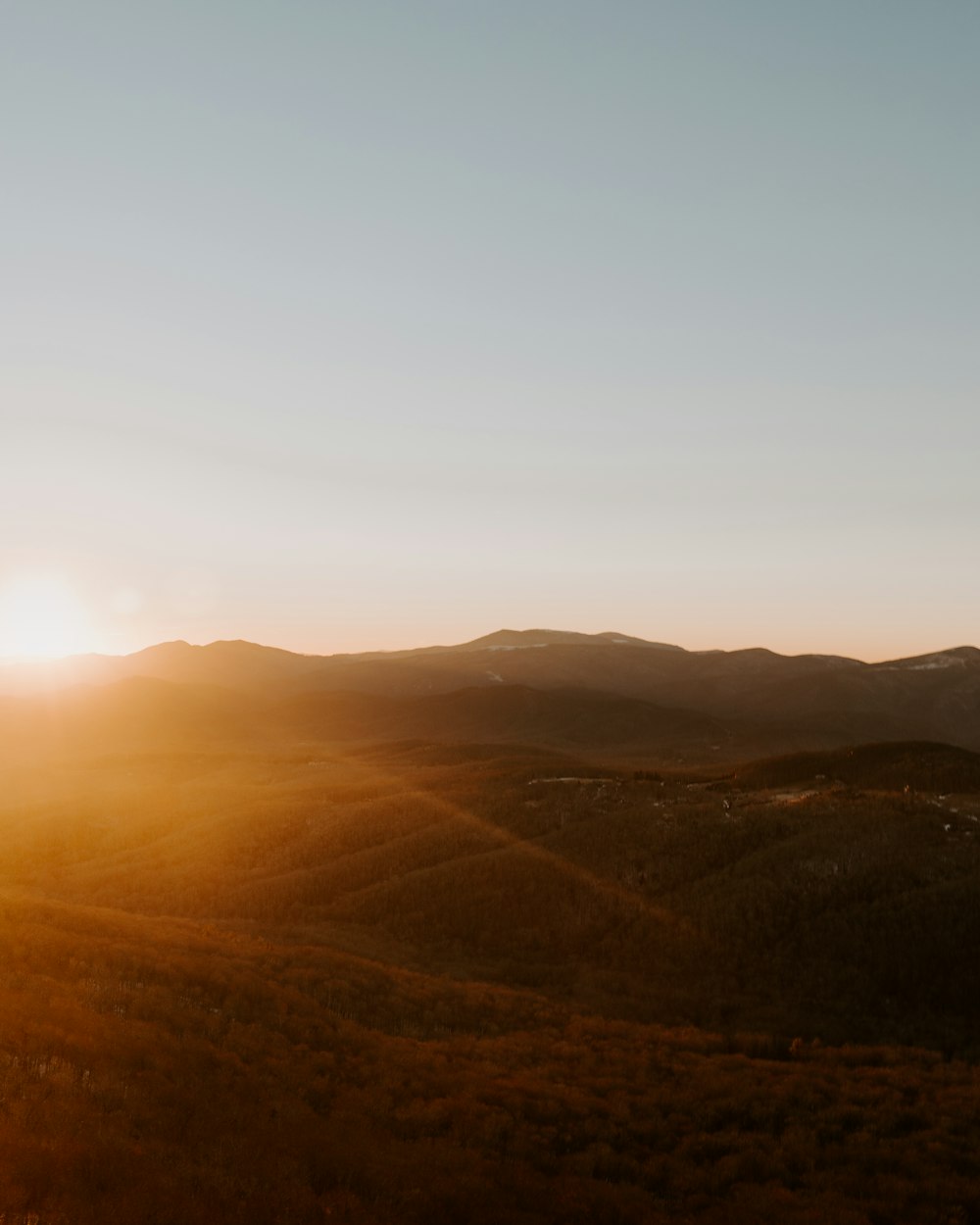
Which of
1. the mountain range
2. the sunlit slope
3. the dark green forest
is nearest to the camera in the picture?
the dark green forest

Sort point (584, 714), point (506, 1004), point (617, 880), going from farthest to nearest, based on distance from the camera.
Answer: point (584, 714) → point (617, 880) → point (506, 1004)

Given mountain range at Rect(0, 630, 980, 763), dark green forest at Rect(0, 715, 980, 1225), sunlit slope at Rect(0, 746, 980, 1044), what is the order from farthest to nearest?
mountain range at Rect(0, 630, 980, 763), sunlit slope at Rect(0, 746, 980, 1044), dark green forest at Rect(0, 715, 980, 1225)

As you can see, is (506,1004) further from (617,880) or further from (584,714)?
(584,714)

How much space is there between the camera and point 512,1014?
23625mm

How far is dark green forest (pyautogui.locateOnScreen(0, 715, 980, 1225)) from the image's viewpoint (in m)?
12.0

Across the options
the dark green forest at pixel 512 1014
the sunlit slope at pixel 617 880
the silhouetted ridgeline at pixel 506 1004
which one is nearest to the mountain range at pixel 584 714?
the sunlit slope at pixel 617 880

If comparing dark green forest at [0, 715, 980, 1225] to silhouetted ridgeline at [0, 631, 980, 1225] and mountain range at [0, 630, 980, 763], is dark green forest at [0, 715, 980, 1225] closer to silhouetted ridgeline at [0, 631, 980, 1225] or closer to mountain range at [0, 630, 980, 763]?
silhouetted ridgeline at [0, 631, 980, 1225]

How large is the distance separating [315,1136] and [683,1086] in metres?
9.01

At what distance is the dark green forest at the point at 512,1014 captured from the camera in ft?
39.4

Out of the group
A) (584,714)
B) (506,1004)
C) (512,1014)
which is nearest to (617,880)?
(506,1004)

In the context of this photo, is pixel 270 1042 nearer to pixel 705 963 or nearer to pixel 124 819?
pixel 705 963

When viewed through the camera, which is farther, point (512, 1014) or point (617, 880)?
point (617, 880)

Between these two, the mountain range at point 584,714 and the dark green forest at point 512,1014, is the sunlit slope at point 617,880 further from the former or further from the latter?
the mountain range at point 584,714

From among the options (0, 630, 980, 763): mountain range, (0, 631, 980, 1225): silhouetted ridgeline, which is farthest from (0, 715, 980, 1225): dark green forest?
(0, 630, 980, 763): mountain range
